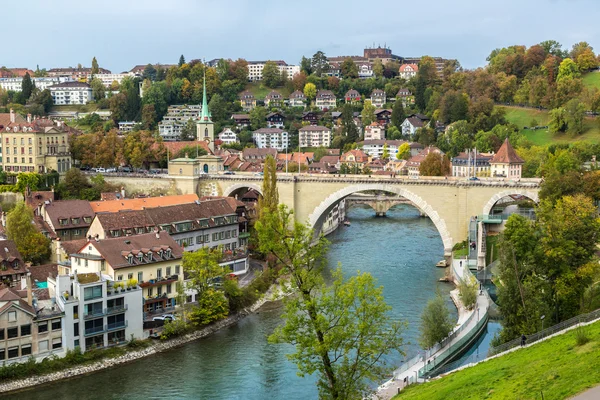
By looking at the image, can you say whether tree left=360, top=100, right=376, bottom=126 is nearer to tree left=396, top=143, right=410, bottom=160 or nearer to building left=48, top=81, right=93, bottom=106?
tree left=396, top=143, right=410, bottom=160

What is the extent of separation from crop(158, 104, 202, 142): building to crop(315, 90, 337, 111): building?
56.6 feet

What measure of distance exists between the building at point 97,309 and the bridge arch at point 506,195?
22.6 metres

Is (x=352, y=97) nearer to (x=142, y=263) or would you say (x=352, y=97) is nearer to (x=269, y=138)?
(x=269, y=138)

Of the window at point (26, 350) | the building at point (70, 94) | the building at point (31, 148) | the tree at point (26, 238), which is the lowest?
the window at point (26, 350)

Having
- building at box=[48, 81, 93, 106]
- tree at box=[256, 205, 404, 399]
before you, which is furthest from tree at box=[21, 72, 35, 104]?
tree at box=[256, 205, 404, 399]

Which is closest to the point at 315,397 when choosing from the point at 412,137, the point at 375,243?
the point at 375,243

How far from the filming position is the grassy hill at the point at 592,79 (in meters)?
84.4

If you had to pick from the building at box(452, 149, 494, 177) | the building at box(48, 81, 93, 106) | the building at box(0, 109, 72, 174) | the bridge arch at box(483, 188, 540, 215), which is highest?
the building at box(48, 81, 93, 106)

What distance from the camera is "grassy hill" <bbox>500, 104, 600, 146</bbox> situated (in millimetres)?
70688

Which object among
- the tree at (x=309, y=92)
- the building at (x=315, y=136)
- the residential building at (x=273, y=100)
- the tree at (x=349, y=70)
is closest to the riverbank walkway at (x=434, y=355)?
the building at (x=315, y=136)

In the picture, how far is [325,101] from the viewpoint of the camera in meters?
109

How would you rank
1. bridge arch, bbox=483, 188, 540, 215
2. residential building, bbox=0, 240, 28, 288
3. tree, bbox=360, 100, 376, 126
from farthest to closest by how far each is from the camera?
tree, bbox=360, 100, 376, 126, bridge arch, bbox=483, 188, 540, 215, residential building, bbox=0, 240, 28, 288

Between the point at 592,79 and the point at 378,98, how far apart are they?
101 feet

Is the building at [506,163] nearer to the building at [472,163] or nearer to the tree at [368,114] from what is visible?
the building at [472,163]
